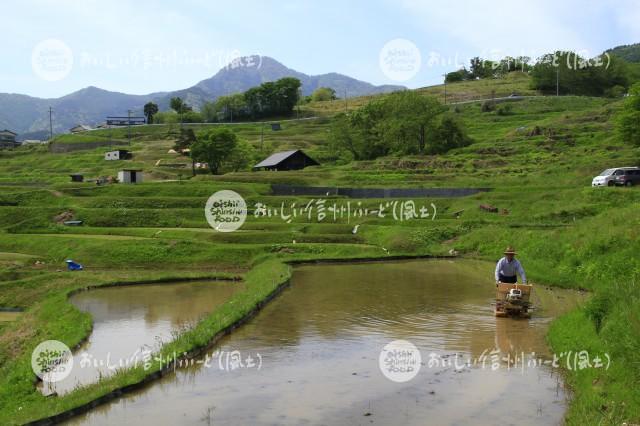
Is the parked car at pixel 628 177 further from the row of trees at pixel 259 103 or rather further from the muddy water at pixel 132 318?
the row of trees at pixel 259 103

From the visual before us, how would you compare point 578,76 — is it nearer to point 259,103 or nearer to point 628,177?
point 259,103

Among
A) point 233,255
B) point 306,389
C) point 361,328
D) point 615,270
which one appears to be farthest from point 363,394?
point 233,255

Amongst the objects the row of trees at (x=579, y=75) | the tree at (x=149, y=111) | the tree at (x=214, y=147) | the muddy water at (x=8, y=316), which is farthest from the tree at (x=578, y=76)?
the muddy water at (x=8, y=316)

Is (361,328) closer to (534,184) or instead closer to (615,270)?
(615,270)

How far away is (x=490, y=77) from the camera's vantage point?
6599 inches

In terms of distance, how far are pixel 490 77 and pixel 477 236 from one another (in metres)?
143

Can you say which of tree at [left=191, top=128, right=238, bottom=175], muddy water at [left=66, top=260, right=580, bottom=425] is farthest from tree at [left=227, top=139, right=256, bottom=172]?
muddy water at [left=66, top=260, right=580, bottom=425]

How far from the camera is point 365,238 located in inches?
1551

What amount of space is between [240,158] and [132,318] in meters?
58.9

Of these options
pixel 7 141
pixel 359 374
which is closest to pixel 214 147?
pixel 359 374

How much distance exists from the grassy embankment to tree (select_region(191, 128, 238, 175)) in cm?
574

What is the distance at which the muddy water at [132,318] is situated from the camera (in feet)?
50.4

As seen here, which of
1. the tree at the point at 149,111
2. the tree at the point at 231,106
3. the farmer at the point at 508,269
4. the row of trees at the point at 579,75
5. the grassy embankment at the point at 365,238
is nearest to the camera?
the grassy embankment at the point at 365,238

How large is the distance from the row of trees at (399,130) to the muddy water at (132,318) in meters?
52.3
